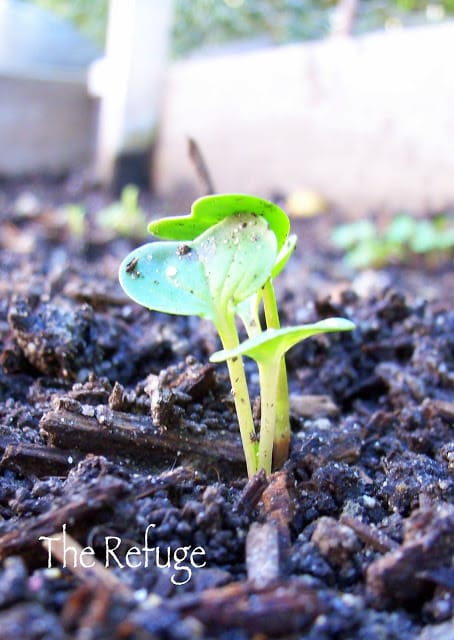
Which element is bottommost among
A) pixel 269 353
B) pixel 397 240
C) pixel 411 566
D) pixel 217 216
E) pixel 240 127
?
pixel 397 240

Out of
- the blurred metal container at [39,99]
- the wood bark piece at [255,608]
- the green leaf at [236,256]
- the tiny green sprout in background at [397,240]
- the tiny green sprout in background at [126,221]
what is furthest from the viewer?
the blurred metal container at [39,99]

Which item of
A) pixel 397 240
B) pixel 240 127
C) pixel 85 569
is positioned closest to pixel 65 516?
pixel 85 569

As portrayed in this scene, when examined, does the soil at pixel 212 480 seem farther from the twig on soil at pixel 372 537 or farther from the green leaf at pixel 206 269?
the green leaf at pixel 206 269

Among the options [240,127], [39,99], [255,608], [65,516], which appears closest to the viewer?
[255,608]

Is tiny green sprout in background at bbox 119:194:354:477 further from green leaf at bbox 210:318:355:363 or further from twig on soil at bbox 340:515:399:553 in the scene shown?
twig on soil at bbox 340:515:399:553

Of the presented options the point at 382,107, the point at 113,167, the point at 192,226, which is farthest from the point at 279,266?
the point at 113,167

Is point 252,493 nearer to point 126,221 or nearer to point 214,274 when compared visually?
point 214,274

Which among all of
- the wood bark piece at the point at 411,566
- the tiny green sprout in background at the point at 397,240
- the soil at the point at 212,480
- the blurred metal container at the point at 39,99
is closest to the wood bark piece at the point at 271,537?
the soil at the point at 212,480

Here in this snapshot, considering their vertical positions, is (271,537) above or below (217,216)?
below

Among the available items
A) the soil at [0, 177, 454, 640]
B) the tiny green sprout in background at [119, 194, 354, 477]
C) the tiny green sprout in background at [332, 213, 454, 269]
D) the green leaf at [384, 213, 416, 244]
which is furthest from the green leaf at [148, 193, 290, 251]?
the green leaf at [384, 213, 416, 244]
